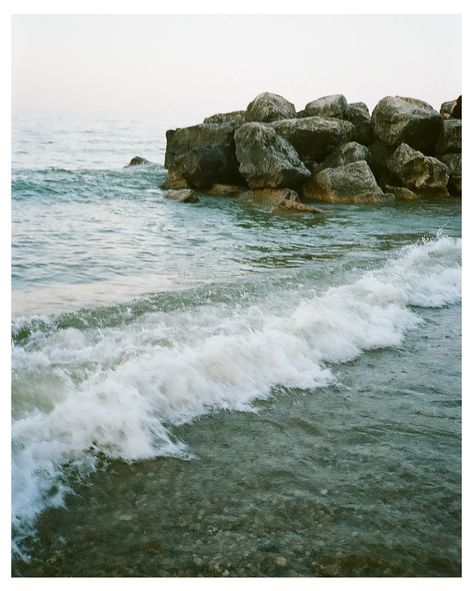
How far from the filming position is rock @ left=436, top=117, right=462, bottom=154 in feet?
68.9

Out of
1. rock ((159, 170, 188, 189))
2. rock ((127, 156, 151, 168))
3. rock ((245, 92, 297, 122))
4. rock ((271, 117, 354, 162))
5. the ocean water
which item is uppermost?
rock ((245, 92, 297, 122))

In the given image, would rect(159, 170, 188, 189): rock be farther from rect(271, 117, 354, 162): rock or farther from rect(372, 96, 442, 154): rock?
rect(372, 96, 442, 154): rock

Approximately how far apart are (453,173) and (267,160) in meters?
7.62

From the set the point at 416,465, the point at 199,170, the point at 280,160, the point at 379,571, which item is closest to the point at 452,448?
the point at 416,465

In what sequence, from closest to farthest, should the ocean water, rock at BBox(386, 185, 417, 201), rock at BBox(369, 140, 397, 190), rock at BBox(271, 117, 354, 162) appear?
the ocean water → rock at BBox(386, 185, 417, 201) → rock at BBox(271, 117, 354, 162) → rock at BBox(369, 140, 397, 190)

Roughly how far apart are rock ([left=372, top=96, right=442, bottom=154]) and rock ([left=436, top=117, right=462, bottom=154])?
0.85ft

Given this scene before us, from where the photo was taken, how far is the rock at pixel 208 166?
19.9 meters

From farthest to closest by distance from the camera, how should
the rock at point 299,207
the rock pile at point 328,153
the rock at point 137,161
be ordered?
the rock at point 137,161, the rock pile at point 328,153, the rock at point 299,207

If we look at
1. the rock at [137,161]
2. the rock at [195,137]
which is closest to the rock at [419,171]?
the rock at [195,137]

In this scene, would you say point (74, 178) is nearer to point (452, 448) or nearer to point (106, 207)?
point (106, 207)

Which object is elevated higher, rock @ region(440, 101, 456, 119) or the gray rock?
rock @ region(440, 101, 456, 119)

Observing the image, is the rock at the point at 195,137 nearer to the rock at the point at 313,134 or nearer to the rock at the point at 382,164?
the rock at the point at 313,134

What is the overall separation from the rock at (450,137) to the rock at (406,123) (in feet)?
0.85

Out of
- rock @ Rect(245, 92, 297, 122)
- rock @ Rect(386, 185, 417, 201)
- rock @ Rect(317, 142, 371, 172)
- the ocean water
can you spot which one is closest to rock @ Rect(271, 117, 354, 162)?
rock @ Rect(317, 142, 371, 172)
